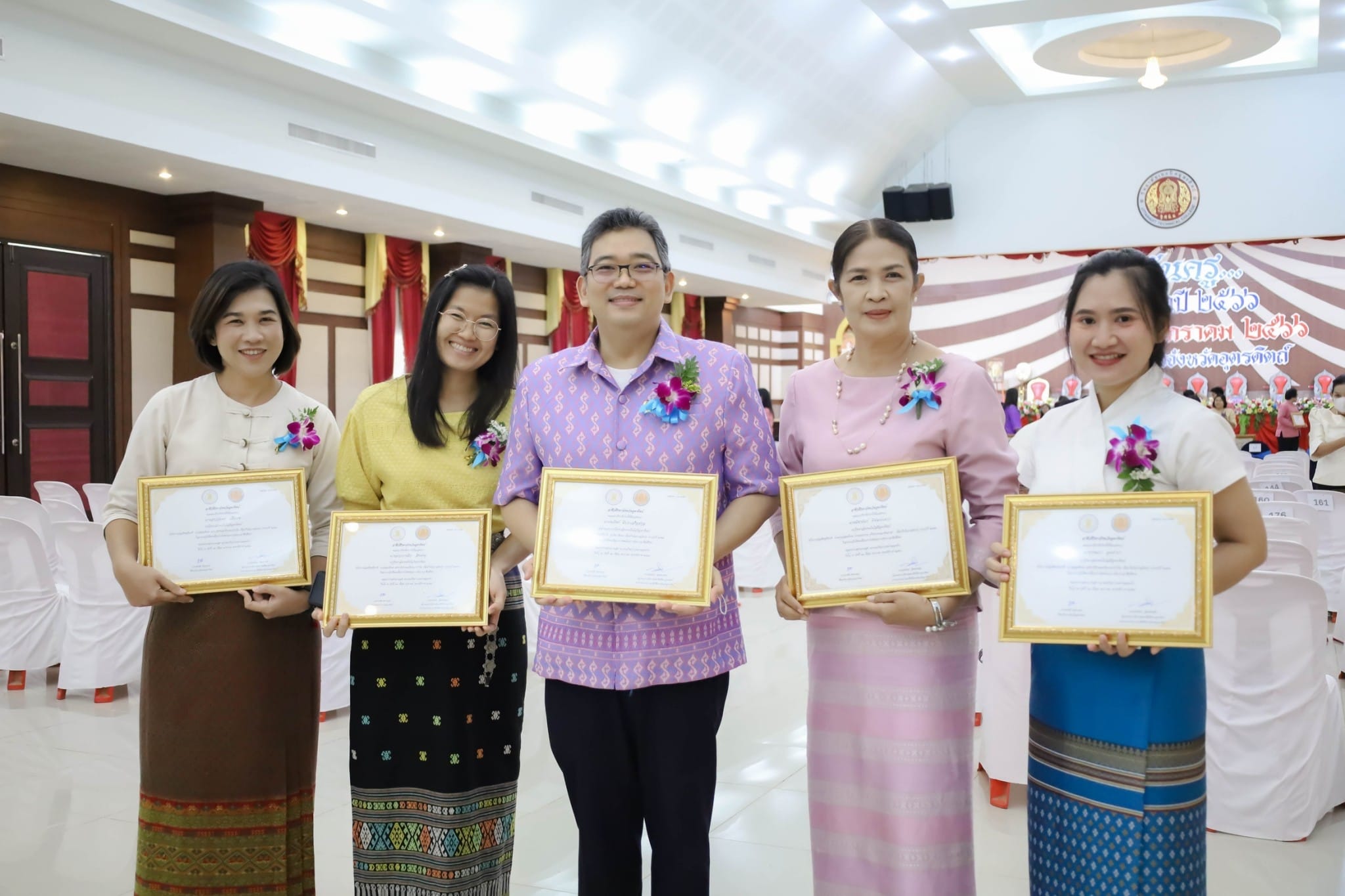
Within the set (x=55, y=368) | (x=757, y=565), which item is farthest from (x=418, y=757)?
(x=55, y=368)

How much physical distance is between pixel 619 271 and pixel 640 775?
94 centimetres

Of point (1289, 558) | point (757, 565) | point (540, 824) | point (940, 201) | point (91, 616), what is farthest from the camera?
point (940, 201)

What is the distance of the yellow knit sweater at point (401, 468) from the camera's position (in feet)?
7.52

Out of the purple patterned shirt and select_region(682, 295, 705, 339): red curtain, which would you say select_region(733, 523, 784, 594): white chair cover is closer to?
the purple patterned shirt

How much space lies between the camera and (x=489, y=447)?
229 cm

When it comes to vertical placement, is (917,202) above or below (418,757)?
above

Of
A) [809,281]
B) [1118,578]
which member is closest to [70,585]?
[1118,578]

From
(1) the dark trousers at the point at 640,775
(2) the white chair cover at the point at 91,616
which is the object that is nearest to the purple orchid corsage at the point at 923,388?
(1) the dark trousers at the point at 640,775

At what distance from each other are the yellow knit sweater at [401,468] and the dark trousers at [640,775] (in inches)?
19.1

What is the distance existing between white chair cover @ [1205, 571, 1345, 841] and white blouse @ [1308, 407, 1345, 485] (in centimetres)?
473

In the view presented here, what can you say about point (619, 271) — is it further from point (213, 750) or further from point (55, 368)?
point (55, 368)

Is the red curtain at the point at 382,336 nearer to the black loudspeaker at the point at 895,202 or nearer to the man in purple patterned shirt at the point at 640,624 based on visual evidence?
the black loudspeaker at the point at 895,202

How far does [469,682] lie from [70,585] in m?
3.64

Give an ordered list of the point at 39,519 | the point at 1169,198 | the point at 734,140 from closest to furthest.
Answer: the point at 39,519 → the point at 734,140 → the point at 1169,198
